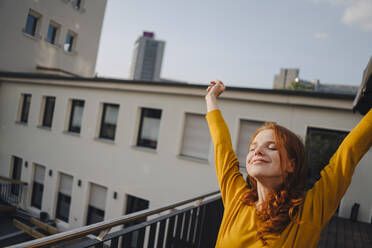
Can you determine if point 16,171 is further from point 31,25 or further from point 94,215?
point 31,25

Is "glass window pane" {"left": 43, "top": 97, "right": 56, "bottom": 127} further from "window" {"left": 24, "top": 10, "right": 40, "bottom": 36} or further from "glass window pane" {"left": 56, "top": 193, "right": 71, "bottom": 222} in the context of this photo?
"window" {"left": 24, "top": 10, "right": 40, "bottom": 36}

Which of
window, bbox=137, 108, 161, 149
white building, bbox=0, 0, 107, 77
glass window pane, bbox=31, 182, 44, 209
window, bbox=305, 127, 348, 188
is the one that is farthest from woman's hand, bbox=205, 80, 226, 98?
white building, bbox=0, 0, 107, 77

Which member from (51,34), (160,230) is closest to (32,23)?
(51,34)

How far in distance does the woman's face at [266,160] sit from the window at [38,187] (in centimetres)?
1386

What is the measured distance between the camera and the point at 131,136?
9195 millimetres

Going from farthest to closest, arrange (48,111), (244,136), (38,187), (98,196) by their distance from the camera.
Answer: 1. (38,187)
2. (48,111)
3. (98,196)
4. (244,136)

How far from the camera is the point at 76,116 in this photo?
11273mm

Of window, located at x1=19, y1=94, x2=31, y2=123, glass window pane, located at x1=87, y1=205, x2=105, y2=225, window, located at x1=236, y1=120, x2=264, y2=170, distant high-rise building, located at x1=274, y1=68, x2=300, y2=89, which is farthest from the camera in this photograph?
distant high-rise building, located at x1=274, y1=68, x2=300, y2=89

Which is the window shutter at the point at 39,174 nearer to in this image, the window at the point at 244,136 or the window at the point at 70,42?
the window at the point at 244,136

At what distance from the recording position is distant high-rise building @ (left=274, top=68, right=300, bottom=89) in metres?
60.5

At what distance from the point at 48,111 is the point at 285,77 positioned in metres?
61.7

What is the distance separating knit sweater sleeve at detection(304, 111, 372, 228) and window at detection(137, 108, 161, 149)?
8.15 m

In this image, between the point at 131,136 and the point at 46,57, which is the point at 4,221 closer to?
the point at 131,136

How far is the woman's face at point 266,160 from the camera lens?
1080 mm
